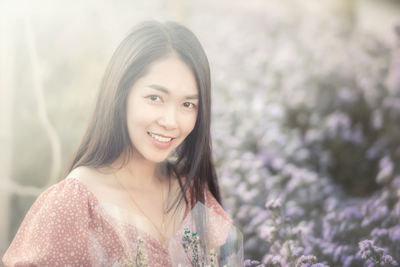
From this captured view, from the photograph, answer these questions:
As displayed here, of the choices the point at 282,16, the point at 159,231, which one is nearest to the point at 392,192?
the point at 159,231

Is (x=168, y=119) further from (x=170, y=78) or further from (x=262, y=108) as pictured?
A: (x=262, y=108)

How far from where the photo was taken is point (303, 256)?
142 cm

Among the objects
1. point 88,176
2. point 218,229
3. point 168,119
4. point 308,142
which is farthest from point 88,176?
point 308,142

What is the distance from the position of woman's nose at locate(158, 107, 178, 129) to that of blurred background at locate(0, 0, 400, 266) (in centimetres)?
46

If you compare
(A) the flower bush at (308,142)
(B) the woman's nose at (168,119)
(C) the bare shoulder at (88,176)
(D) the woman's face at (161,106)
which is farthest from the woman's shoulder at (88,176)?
(A) the flower bush at (308,142)

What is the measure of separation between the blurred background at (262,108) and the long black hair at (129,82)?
0.48 metres

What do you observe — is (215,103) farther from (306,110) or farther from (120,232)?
(120,232)

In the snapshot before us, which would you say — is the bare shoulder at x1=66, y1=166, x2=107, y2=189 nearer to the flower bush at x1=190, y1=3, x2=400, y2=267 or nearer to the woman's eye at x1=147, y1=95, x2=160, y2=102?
the woman's eye at x1=147, y1=95, x2=160, y2=102

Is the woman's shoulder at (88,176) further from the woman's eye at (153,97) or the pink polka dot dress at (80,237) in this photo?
the woman's eye at (153,97)

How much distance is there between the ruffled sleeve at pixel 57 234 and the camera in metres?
1.37

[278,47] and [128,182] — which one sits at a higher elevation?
[278,47]

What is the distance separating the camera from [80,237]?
141 cm

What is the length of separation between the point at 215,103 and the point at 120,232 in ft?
7.31

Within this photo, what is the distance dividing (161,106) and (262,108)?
2.15m
